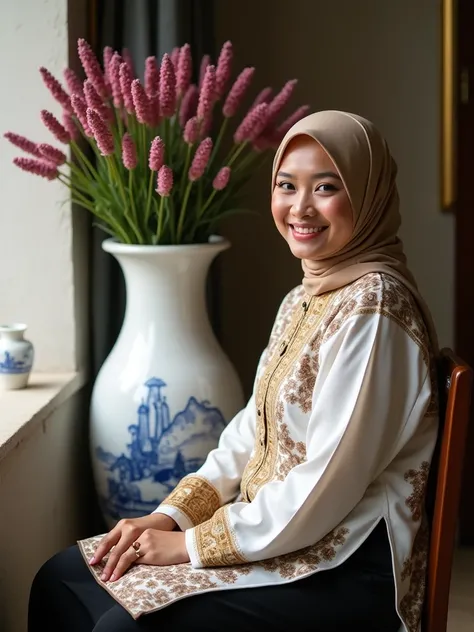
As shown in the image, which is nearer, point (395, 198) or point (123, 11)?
point (395, 198)

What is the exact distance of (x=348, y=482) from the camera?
52.6 inches

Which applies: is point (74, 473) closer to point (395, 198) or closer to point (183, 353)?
point (183, 353)

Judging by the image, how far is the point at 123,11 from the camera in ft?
7.16

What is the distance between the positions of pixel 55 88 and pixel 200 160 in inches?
12.4

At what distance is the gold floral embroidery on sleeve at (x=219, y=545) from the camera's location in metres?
1.38

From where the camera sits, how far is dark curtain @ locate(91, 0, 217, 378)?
7.01 feet

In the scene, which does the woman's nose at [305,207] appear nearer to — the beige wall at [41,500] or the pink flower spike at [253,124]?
the pink flower spike at [253,124]

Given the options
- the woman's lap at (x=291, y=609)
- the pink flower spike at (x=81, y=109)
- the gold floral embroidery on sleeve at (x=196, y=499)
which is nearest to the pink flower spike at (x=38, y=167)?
the pink flower spike at (x=81, y=109)

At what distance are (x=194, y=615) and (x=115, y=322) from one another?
3.49 feet

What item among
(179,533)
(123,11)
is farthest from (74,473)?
(123,11)

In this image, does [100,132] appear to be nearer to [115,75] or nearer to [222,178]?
[115,75]

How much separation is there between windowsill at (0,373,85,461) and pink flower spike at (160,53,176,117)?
62 cm

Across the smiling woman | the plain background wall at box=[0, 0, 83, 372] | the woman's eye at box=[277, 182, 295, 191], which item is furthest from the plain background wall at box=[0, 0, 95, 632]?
the woman's eye at box=[277, 182, 295, 191]

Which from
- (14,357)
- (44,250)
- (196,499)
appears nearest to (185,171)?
(44,250)
